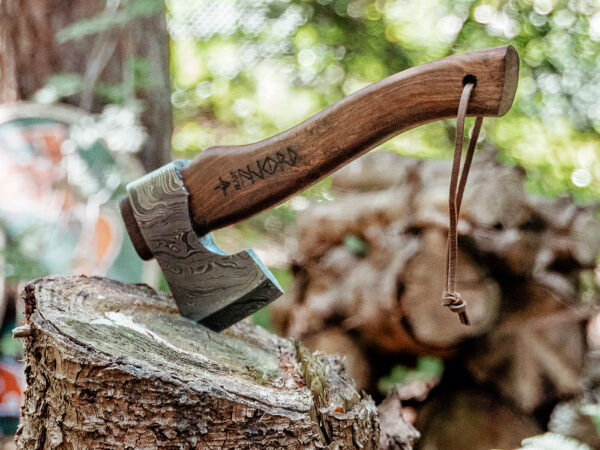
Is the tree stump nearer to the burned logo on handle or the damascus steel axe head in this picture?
the damascus steel axe head

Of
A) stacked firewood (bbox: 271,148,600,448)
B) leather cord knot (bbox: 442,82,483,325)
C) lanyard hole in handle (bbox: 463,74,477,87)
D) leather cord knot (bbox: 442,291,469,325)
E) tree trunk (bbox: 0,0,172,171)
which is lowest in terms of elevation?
stacked firewood (bbox: 271,148,600,448)

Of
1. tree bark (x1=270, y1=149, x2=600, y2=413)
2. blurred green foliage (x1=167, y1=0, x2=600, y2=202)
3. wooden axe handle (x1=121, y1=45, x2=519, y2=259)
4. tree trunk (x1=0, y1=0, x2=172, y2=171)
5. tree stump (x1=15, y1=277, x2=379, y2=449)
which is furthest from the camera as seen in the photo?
blurred green foliage (x1=167, y1=0, x2=600, y2=202)

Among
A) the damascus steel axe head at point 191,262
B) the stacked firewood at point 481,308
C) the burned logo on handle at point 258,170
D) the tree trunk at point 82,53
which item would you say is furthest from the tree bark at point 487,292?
the tree trunk at point 82,53

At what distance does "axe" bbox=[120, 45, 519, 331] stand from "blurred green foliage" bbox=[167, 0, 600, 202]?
2.34 metres

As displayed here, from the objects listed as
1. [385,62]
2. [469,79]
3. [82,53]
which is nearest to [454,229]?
[469,79]

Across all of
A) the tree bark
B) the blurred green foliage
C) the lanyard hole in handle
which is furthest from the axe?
the blurred green foliage

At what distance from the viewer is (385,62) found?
457 centimetres

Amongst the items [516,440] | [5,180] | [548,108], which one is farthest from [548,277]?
[5,180]

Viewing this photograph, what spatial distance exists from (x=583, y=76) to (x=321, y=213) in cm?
225

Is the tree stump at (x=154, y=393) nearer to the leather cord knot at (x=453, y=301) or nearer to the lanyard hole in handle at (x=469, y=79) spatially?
the leather cord knot at (x=453, y=301)

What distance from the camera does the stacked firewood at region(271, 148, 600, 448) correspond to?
2666 mm

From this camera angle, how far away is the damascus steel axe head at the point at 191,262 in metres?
1.65

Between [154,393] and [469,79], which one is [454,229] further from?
[154,393]

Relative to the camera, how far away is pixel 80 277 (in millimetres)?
1730
